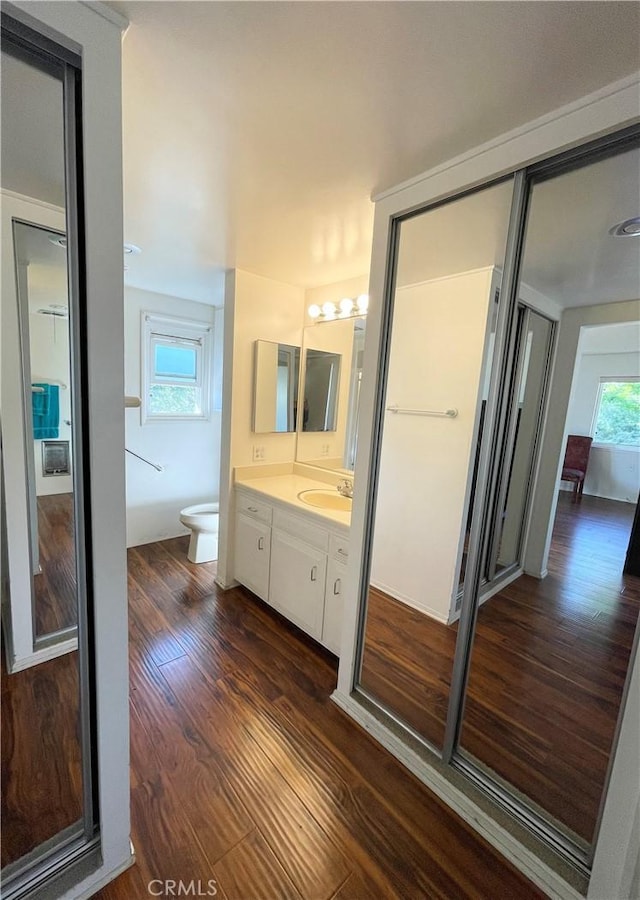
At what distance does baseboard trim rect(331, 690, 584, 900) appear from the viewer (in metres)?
1.15

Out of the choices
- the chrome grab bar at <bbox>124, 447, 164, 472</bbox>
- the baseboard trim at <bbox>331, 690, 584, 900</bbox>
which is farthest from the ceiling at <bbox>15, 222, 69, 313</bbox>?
the chrome grab bar at <bbox>124, 447, 164, 472</bbox>

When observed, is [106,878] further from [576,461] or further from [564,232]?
[564,232]

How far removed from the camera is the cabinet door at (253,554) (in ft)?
8.23

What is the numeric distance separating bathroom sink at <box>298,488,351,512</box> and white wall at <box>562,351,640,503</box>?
1383 millimetres

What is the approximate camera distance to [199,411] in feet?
13.0

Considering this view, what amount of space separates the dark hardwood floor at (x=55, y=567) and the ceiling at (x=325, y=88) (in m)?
1.02

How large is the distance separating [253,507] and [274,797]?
1.58 metres

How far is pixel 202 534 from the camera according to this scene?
10.7 feet

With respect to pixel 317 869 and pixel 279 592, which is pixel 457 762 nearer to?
pixel 317 869

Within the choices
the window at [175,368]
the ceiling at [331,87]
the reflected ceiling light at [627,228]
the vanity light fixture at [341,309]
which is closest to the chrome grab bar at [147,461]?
the window at [175,368]

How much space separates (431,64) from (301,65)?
1.15 feet

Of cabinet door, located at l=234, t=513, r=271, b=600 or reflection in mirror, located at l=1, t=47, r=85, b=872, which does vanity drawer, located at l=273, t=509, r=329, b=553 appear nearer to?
cabinet door, located at l=234, t=513, r=271, b=600

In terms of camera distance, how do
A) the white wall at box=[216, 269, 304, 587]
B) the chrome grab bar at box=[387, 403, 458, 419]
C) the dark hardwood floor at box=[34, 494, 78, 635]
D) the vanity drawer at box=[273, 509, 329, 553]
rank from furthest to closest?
the white wall at box=[216, 269, 304, 587]
the vanity drawer at box=[273, 509, 329, 553]
the chrome grab bar at box=[387, 403, 458, 419]
the dark hardwood floor at box=[34, 494, 78, 635]

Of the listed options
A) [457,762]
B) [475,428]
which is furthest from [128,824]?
[475,428]
